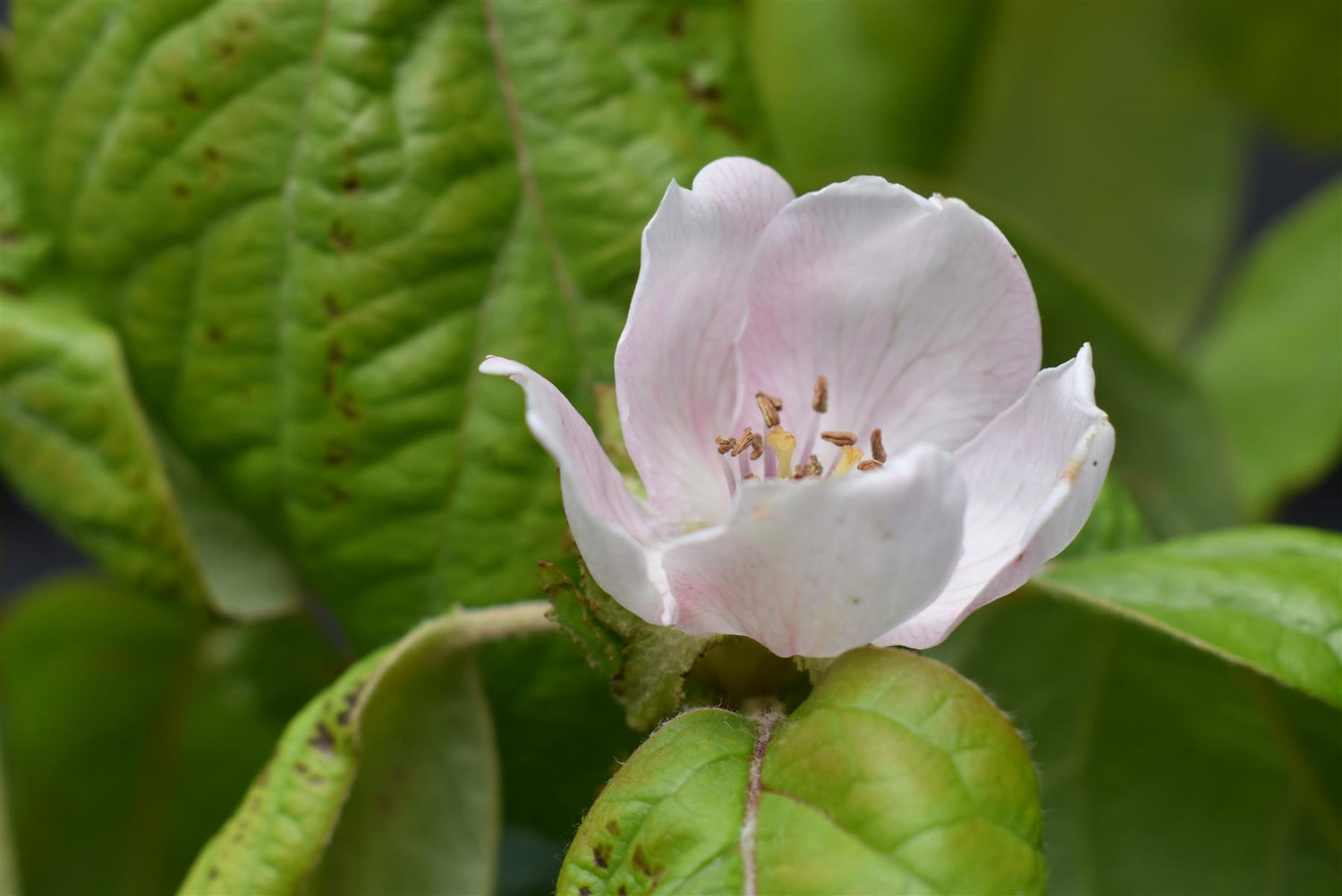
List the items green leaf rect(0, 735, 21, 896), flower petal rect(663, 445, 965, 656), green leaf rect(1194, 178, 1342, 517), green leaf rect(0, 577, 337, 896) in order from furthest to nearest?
green leaf rect(1194, 178, 1342, 517) → green leaf rect(0, 577, 337, 896) → green leaf rect(0, 735, 21, 896) → flower petal rect(663, 445, 965, 656)

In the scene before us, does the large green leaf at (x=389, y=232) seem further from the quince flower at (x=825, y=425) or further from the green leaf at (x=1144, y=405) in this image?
the green leaf at (x=1144, y=405)

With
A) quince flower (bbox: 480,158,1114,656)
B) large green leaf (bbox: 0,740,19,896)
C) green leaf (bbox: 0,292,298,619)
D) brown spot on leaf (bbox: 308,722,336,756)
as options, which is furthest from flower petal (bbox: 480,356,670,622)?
large green leaf (bbox: 0,740,19,896)

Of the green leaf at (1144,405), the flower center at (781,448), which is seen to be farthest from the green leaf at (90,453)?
the green leaf at (1144,405)

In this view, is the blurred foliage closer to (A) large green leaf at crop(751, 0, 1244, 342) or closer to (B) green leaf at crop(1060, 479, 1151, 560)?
(B) green leaf at crop(1060, 479, 1151, 560)

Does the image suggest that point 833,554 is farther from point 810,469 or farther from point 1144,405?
point 1144,405

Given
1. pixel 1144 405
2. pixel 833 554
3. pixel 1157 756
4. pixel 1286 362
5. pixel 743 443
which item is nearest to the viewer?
pixel 833 554

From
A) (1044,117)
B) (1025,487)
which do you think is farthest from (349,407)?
(1044,117)

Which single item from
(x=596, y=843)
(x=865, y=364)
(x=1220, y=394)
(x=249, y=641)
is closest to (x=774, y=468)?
(x=865, y=364)
